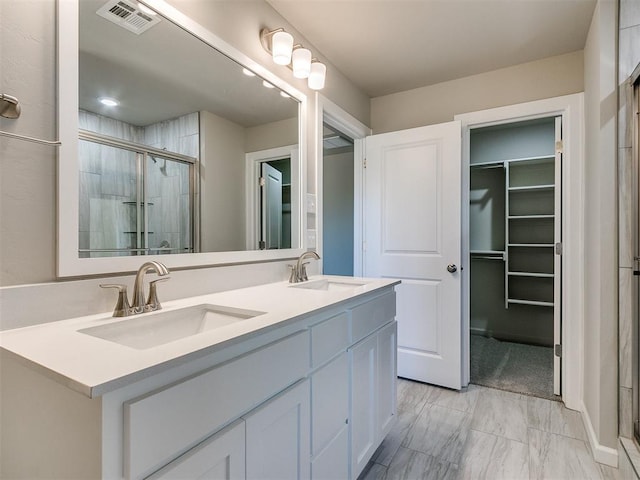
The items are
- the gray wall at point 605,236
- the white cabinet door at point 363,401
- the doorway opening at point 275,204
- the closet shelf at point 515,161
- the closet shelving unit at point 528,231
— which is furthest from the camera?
the closet shelving unit at point 528,231

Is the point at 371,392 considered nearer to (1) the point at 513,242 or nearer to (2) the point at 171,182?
(2) the point at 171,182

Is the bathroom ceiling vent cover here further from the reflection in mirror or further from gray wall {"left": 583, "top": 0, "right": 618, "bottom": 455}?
gray wall {"left": 583, "top": 0, "right": 618, "bottom": 455}

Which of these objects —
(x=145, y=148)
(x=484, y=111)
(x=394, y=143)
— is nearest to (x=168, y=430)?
(x=145, y=148)

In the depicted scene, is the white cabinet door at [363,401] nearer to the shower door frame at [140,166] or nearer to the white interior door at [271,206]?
the white interior door at [271,206]

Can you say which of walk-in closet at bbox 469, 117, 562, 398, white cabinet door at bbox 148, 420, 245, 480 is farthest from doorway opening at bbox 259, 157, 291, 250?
walk-in closet at bbox 469, 117, 562, 398

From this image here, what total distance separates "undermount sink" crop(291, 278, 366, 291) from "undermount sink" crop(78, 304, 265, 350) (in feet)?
1.97

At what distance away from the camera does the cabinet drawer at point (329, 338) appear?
1.10m

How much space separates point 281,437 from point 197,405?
34 centimetres

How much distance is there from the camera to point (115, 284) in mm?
1049

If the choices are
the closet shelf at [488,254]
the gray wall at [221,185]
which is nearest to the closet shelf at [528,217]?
the closet shelf at [488,254]

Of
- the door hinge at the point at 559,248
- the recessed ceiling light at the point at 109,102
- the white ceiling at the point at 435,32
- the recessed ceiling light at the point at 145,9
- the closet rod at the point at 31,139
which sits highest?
the white ceiling at the point at 435,32

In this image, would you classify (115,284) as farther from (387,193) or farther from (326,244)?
(326,244)

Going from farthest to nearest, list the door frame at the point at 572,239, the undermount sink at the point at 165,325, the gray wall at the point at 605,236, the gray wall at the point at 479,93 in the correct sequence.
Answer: the gray wall at the point at 479,93 → the door frame at the point at 572,239 → the gray wall at the point at 605,236 → the undermount sink at the point at 165,325

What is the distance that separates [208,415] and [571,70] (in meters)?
2.83
